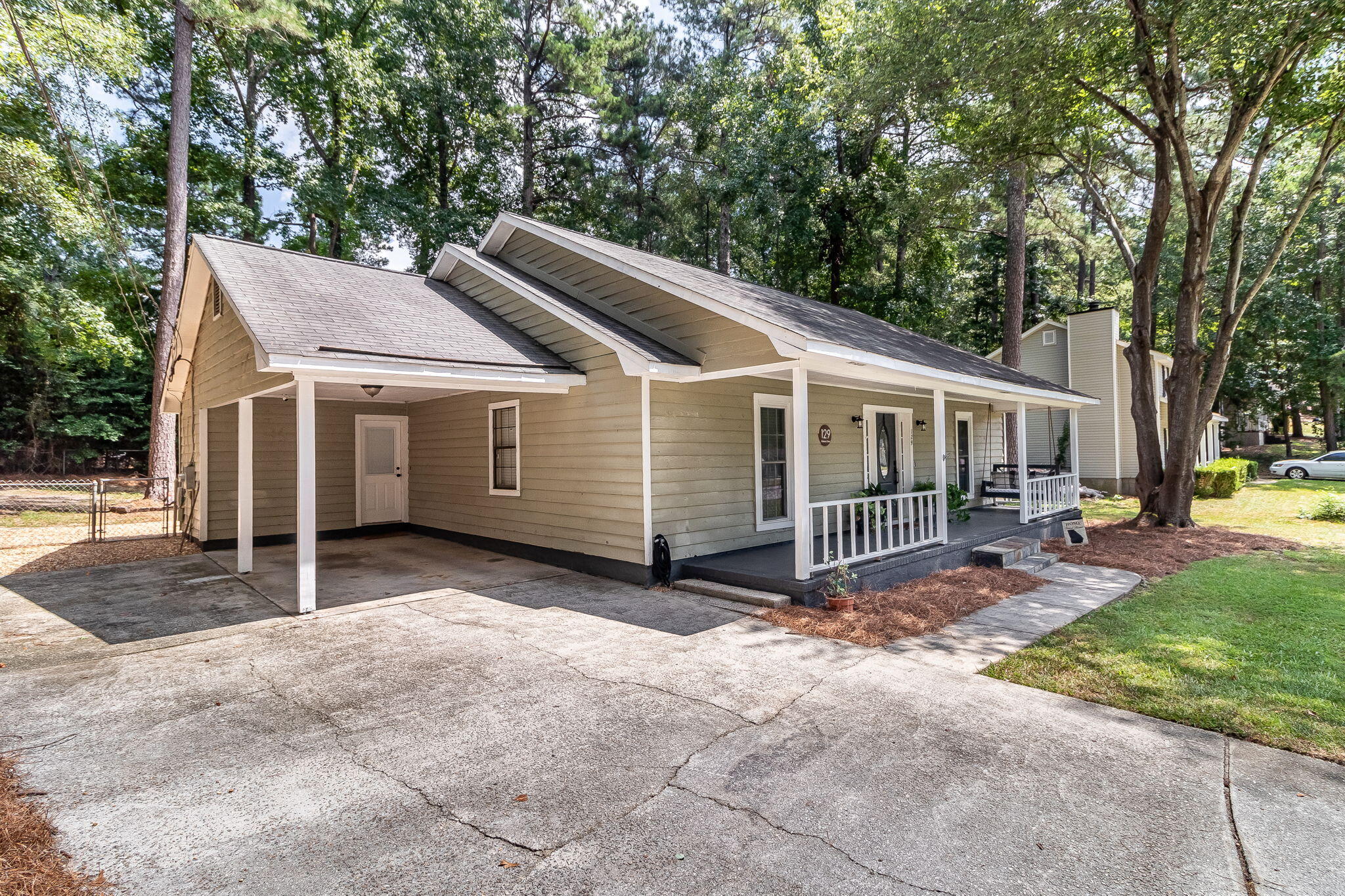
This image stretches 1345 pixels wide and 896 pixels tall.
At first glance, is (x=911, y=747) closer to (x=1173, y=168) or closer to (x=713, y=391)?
(x=713, y=391)

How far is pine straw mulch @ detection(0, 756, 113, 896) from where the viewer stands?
2289mm

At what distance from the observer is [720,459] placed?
26.8 feet

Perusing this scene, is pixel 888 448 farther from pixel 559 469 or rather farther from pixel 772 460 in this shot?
pixel 559 469

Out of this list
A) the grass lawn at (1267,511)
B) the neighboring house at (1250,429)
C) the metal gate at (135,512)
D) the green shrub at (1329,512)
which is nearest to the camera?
the metal gate at (135,512)

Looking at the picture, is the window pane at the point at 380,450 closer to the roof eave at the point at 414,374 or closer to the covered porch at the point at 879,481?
the roof eave at the point at 414,374

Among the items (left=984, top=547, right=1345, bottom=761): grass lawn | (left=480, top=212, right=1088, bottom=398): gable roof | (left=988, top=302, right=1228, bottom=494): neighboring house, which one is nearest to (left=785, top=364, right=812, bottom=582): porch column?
(left=480, top=212, right=1088, bottom=398): gable roof

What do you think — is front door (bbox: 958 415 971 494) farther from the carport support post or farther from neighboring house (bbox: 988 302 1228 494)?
neighboring house (bbox: 988 302 1228 494)

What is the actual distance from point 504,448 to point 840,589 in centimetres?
546

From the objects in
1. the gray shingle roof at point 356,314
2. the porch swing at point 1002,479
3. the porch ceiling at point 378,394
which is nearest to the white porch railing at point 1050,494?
the porch swing at point 1002,479

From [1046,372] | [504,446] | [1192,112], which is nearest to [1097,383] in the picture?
[1046,372]

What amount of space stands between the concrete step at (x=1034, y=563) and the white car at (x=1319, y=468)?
21.7 meters

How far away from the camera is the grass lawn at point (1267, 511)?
38.3 ft

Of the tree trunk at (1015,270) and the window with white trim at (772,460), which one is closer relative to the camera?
the window with white trim at (772,460)

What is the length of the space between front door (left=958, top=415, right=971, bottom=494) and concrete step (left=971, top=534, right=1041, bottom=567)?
4.03 m
